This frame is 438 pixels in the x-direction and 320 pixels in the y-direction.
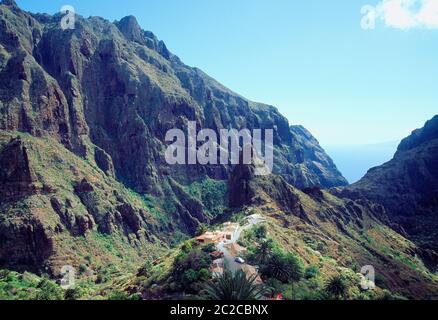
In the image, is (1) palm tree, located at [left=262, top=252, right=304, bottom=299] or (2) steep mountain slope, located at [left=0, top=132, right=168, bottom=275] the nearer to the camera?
(1) palm tree, located at [left=262, top=252, right=304, bottom=299]

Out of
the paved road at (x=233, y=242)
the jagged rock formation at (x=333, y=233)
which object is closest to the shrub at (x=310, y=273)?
the jagged rock formation at (x=333, y=233)

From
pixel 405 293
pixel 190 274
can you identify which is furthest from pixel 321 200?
pixel 190 274

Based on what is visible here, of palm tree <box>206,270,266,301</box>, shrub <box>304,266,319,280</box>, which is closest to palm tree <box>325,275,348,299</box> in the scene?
shrub <box>304,266,319,280</box>

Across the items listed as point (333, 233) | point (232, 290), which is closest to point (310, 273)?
point (232, 290)

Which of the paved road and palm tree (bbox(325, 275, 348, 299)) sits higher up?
the paved road

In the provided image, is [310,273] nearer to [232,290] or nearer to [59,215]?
[232,290]

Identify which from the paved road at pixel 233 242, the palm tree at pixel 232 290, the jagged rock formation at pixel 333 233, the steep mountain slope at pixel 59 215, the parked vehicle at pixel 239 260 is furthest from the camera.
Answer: the steep mountain slope at pixel 59 215

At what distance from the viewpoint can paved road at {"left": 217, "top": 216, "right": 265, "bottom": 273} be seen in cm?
6259

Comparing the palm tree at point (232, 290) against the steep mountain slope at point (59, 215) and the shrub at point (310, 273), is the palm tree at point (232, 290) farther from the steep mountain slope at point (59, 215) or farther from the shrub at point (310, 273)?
the steep mountain slope at point (59, 215)

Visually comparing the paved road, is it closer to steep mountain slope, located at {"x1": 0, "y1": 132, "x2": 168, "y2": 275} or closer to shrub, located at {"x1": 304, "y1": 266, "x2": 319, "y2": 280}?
shrub, located at {"x1": 304, "y1": 266, "x2": 319, "y2": 280}

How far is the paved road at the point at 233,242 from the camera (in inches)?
2464
